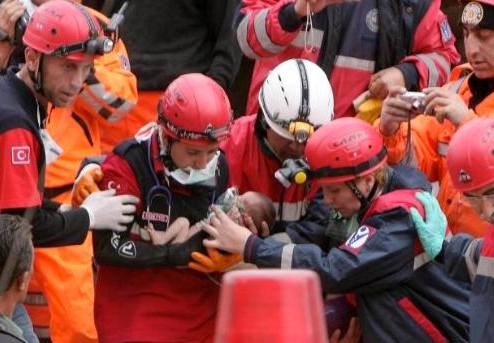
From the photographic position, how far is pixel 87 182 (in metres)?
6.25

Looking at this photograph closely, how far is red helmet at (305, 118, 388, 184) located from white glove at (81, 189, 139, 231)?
0.79 metres

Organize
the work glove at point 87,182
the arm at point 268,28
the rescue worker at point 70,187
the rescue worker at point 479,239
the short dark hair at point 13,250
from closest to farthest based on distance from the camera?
1. the short dark hair at point 13,250
2. the rescue worker at point 479,239
3. the work glove at point 87,182
4. the arm at point 268,28
5. the rescue worker at point 70,187

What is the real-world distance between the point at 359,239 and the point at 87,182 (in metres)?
1.24

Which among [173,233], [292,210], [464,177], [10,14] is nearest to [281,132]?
[292,210]

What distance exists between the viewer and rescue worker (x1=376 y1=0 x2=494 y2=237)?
6.40 meters

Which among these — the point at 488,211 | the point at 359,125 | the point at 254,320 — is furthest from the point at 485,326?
the point at 254,320

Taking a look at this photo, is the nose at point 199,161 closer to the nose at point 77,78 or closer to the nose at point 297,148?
the nose at point 297,148

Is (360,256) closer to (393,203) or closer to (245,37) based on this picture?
(393,203)

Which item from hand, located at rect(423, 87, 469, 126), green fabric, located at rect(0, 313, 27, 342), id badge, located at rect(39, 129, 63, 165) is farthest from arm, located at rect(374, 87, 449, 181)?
green fabric, located at rect(0, 313, 27, 342)

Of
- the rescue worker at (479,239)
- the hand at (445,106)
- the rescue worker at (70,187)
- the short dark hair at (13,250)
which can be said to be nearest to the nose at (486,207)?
the rescue worker at (479,239)

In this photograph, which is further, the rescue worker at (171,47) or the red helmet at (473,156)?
the rescue worker at (171,47)

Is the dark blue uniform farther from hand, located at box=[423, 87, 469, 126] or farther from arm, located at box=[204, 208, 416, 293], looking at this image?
hand, located at box=[423, 87, 469, 126]

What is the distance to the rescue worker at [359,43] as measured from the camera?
274 inches

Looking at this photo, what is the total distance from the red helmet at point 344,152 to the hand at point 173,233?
0.60 m
